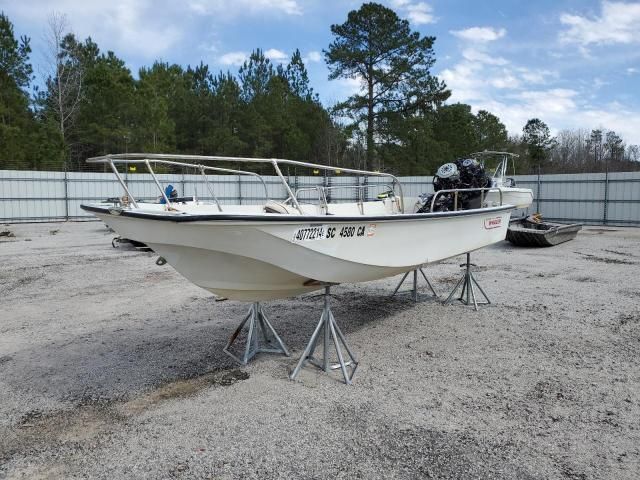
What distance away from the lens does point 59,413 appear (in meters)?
3.42

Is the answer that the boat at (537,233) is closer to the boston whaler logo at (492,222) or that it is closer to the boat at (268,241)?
the boston whaler logo at (492,222)

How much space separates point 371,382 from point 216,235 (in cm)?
173

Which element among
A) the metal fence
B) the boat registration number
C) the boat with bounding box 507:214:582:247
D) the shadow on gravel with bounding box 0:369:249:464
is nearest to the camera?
the shadow on gravel with bounding box 0:369:249:464

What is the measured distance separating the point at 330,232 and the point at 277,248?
0.46m

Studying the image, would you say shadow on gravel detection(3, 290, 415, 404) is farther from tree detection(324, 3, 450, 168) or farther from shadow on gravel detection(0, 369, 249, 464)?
tree detection(324, 3, 450, 168)

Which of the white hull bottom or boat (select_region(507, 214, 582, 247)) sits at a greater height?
the white hull bottom

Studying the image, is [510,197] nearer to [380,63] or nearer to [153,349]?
[153,349]

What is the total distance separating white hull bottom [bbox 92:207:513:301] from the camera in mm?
3451

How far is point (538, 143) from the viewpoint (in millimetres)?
42625

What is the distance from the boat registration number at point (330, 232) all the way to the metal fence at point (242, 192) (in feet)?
43.0

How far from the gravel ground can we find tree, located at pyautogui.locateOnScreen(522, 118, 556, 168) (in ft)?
127

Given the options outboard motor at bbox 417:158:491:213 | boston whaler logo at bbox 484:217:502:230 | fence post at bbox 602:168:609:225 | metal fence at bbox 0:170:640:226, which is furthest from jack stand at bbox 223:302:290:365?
fence post at bbox 602:168:609:225

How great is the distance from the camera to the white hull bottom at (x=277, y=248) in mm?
3451

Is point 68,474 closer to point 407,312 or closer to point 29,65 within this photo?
point 407,312
